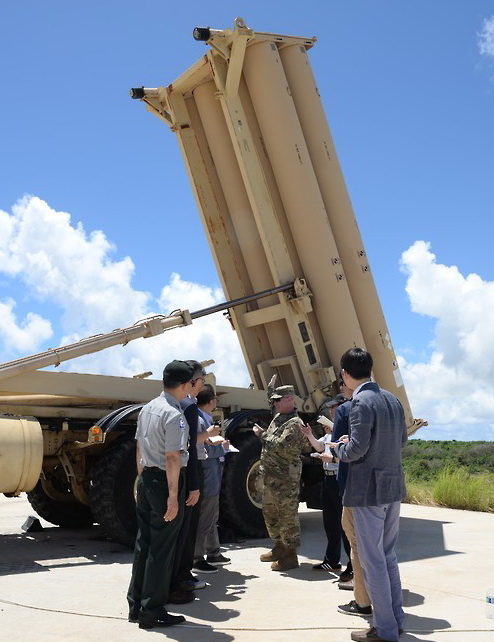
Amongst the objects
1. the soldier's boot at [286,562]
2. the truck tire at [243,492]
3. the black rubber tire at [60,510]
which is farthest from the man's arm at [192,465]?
the black rubber tire at [60,510]

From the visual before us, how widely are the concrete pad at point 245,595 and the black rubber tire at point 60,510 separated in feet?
2.64

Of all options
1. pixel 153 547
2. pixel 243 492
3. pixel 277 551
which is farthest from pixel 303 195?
pixel 153 547

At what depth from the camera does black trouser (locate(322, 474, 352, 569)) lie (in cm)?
644

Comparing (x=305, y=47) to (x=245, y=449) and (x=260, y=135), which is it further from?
(x=245, y=449)

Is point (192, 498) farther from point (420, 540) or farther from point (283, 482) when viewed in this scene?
point (420, 540)

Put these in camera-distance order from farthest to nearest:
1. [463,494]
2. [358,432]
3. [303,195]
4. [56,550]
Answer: [463,494] → [303,195] → [56,550] → [358,432]

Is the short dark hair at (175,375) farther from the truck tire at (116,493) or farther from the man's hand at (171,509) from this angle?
the truck tire at (116,493)

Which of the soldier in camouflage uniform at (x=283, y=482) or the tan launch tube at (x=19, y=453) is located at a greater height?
the tan launch tube at (x=19, y=453)

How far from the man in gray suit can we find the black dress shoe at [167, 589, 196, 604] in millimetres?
1448

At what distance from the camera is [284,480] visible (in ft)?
21.8

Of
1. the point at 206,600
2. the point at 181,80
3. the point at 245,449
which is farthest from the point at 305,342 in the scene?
the point at 206,600

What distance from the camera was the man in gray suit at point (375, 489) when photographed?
4.41m

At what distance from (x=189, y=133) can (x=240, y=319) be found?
2447mm

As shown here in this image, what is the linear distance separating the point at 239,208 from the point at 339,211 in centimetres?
125
